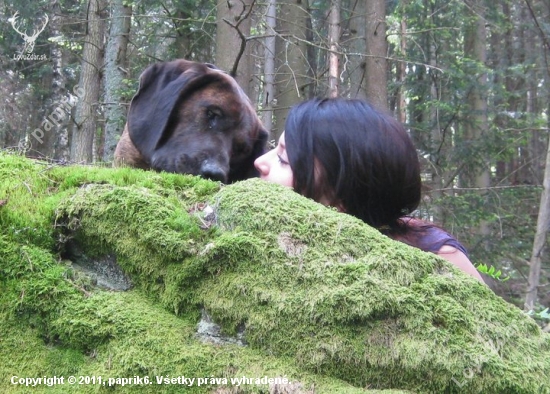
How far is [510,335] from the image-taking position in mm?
2039

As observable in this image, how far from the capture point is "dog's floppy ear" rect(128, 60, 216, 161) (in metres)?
4.67

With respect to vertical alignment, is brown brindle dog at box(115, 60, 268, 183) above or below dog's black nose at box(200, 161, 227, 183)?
above

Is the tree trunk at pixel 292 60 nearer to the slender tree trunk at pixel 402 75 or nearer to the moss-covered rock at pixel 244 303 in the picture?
the slender tree trunk at pixel 402 75

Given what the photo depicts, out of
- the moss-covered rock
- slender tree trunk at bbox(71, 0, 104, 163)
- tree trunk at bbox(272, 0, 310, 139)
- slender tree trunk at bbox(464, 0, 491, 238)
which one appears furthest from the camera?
slender tree trunk at bbox(464, 0, 491, 238)

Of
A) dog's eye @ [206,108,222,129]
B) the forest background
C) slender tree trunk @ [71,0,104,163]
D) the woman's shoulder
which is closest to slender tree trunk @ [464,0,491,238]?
the forest background

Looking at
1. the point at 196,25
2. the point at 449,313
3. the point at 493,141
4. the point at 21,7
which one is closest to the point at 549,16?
the point at 493,141

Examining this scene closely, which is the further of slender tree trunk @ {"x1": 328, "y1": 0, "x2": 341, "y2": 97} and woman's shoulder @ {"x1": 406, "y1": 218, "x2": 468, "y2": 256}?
slender tree trunk @ {"x1": 328, "y1": 0, "x2": 341, "y2": 97}

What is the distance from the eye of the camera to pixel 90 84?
12820 millimetres

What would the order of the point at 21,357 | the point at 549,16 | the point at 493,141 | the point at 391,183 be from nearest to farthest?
the point at 21,357 < the point at 391,183 < the point at 493,141 < the point at 549,16

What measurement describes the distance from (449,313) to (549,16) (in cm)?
1708

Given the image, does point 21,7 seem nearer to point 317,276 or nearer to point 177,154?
point 177,154

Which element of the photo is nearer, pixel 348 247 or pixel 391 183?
pixel 348 247

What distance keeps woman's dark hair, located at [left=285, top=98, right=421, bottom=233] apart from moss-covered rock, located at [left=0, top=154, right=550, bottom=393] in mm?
574

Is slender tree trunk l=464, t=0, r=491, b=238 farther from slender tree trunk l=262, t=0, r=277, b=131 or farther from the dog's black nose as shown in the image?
the dog's black nose
